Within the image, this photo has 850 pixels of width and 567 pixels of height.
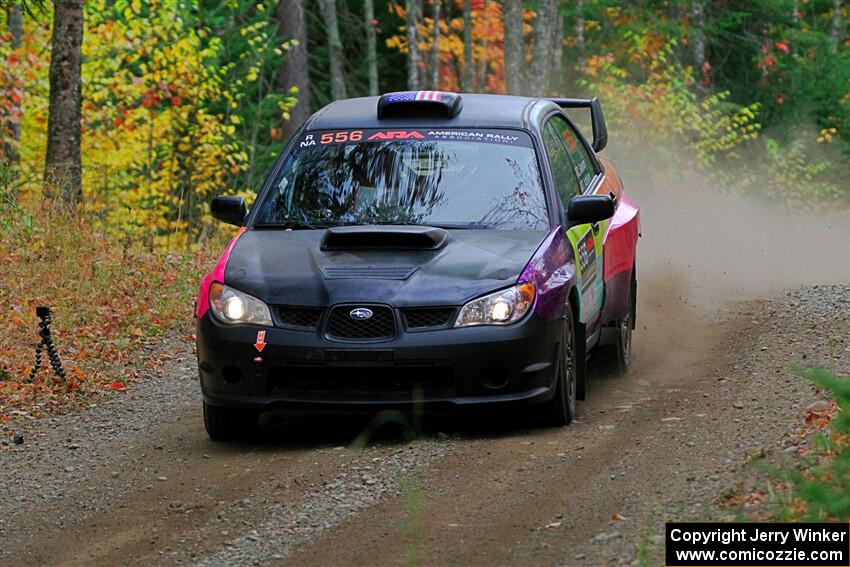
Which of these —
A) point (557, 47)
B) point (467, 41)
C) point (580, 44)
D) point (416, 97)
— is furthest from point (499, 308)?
→ point (580, 44)

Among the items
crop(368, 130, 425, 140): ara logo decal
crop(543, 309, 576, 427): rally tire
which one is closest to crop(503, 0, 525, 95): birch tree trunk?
crop(368, 130, 425, 140): ara logo decal

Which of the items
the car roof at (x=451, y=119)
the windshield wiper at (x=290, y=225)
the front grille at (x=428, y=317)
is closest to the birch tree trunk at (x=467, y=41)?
the car roof at (x=451, y=119)

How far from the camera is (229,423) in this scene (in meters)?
8.44

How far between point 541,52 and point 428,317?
1954 centimetres

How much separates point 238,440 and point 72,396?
231 centimetres

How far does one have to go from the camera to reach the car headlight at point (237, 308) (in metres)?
7.98

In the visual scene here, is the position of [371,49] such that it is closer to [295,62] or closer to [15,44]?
[295,62]

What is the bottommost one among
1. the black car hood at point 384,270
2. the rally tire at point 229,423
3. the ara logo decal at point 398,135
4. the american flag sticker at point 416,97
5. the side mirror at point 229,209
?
the rally tire at point 229,423

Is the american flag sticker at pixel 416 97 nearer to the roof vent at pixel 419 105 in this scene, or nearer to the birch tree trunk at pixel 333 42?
the roof vent at pixel 419 105

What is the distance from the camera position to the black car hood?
785cm

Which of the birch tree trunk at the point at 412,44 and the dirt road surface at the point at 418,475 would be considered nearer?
the dirt road surface at the point at 418,475

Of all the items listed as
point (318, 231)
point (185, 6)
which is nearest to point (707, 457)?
point (318, 231)

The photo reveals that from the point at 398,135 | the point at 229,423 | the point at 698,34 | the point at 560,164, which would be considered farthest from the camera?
the point at 698,34

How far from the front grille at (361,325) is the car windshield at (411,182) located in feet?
3.39
